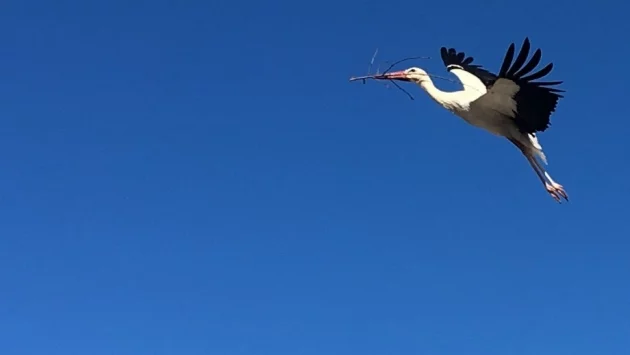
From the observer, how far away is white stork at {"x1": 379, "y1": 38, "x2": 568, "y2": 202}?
14758 millimetres

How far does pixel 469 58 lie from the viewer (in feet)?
63.7

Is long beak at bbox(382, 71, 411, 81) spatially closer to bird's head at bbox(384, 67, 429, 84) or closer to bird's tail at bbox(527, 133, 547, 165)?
bird's head at bbox(384, 67, 429, 84)

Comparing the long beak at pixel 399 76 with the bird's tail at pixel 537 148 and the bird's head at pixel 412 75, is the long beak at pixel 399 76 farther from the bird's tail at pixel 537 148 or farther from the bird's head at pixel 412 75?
the bird's tail at pixel 537 148

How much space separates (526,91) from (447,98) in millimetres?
1159

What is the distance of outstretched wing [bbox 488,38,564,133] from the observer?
47.8 feet

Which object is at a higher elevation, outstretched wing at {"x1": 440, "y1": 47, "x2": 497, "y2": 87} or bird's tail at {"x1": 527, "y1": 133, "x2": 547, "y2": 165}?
outstretched wing at {"x1": 440, "y1": 47, "x2": 497, "y2": 87}

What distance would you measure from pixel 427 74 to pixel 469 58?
Result: 3391 mm

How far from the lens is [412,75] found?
16.3 m

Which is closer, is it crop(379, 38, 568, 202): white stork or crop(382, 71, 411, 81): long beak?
crop(379, 38, 568, 202): white stork

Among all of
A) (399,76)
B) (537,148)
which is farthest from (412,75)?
(537,148)

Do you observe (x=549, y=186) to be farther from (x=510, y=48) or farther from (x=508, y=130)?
(x=510, y=48)

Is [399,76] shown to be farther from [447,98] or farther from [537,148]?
[537,148]

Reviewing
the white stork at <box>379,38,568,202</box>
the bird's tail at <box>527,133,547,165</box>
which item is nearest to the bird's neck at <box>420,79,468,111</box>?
the white stork at <box>379,38,568,202</box>

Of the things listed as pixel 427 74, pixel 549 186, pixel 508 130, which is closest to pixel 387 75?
pixel 427 74
